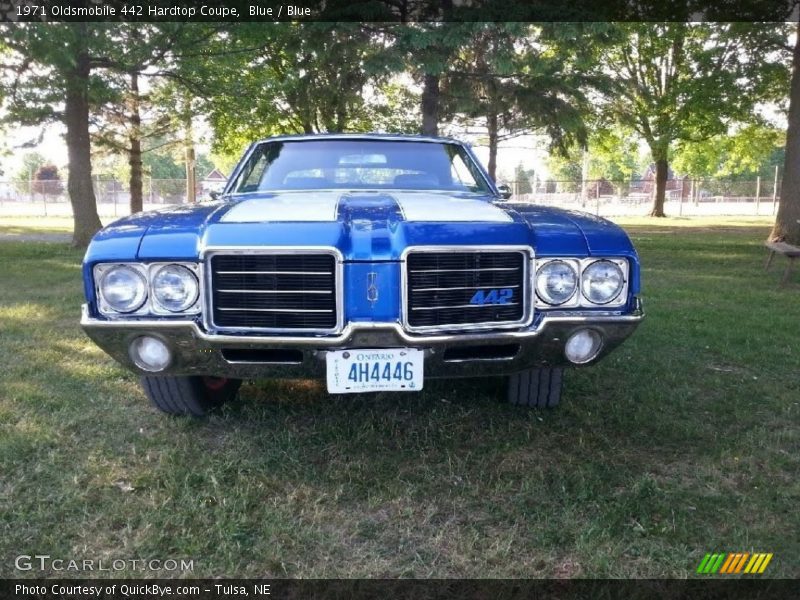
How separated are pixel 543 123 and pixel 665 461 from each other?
9932 mm

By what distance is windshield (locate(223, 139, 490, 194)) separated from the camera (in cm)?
405

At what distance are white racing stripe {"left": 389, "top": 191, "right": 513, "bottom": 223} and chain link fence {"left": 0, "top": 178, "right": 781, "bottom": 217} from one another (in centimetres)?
2759

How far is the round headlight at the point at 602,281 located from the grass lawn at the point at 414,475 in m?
0.79

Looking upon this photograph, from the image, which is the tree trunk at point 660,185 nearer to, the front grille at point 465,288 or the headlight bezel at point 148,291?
the front grille at point 465,288

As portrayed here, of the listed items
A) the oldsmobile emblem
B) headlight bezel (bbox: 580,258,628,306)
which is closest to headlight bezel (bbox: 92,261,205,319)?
the oldsmobile emblem

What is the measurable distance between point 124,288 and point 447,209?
4.88 feet

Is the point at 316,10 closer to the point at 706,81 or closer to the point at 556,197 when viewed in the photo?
the point at 706,81

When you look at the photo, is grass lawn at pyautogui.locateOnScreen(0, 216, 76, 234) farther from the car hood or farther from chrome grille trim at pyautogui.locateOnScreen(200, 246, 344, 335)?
chrome grille trim at pyautogui.locateOnScreen(200, 246, 344, 335)

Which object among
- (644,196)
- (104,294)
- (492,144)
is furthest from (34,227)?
(644,196)

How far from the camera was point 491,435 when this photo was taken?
→ 3.33 meters

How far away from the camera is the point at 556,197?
117 feet

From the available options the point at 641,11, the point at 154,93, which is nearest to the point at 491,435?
the point at 641,11

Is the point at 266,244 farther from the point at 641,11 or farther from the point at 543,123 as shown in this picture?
the point at 641,11

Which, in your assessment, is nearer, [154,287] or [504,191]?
[154,287]
